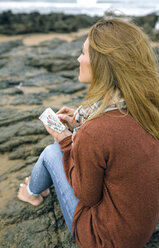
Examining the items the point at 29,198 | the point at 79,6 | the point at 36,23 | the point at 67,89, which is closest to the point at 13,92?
the point at 67,89

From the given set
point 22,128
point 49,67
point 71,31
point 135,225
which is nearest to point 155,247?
point 135,225

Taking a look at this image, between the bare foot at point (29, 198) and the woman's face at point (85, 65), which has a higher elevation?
the woman's face at point (85, 65)

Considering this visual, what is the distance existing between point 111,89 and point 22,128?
202cm

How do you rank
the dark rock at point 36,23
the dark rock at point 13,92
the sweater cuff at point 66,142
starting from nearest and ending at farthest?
the sweater cuff at point 66,142 < the dark rock at point 13,92 < the dark rock at point 36,23

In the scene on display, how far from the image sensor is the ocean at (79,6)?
58.4 ft

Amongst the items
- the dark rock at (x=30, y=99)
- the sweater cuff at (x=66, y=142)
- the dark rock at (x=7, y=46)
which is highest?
the sweater cuff at (x=66, y=142)

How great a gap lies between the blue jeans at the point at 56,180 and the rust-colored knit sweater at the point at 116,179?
190 mm

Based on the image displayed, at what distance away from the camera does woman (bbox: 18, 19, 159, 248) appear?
978 millimetres

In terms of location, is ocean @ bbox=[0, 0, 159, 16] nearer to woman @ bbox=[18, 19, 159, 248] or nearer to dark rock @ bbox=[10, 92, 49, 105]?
dark rock @ bbox=[10, 92, 49, 105]

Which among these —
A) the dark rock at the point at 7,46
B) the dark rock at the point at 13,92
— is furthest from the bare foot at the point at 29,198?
the dark rock at the point at 7,46

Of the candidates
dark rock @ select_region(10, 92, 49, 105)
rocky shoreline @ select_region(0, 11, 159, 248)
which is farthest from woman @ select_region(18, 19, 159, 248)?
dark rock @ select_region(10, 92, 49, 105)

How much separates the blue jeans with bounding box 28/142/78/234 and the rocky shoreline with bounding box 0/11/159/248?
25 centimetres

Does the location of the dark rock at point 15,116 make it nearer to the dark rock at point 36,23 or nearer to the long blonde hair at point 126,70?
the long blonde hair at point 126,70

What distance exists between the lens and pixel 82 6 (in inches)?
837
